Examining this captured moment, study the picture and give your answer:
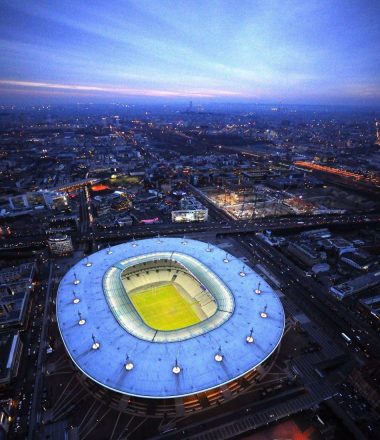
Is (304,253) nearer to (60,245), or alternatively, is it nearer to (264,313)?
(264,313)

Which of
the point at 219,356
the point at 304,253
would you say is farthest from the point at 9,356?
the point at 304,253

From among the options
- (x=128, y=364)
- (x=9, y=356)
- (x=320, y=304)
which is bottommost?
(x=9, y=356)

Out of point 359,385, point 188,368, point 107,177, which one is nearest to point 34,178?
point 107,177

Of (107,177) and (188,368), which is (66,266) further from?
(107,177)

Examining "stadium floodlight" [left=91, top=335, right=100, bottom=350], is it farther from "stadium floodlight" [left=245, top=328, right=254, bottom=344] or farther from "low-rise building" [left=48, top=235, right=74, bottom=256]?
"low-rise building" [left=48, top=235, right=74, bottom=256]

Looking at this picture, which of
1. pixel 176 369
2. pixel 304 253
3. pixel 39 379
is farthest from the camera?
pixel 304 253
